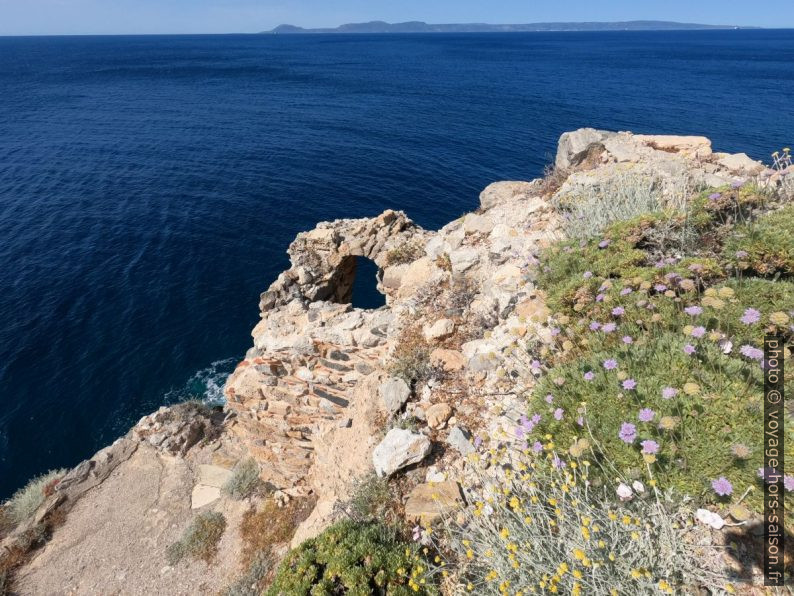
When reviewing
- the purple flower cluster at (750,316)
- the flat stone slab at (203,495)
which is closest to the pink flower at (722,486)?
the purple flower cluster at (750,316)

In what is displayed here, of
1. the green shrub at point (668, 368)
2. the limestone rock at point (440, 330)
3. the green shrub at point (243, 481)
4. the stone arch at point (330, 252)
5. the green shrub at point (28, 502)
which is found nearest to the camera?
the green shrub at point (668, 368)

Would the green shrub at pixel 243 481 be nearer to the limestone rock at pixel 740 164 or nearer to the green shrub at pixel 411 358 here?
the green shrub at pixel 411 358

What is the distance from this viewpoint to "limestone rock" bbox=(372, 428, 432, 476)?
7320 millimetres

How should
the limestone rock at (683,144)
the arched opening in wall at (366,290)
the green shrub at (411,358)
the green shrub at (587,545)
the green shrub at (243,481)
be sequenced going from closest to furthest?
the green shrub at (587,545), the green shrub at (411,358), the limestone rock at (683,144), the green shrub at (243,481), the arched opening in wall at (366,290)

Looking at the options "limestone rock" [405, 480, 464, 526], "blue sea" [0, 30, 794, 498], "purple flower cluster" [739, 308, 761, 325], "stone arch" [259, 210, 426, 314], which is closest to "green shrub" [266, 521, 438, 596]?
"limestone rock" [405, 480, 464, 526]

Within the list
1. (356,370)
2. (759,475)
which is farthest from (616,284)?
(356,370)

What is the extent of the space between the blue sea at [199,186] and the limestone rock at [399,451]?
1774cm

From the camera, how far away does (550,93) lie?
83.9 m

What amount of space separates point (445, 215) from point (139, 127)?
5568 centimetres

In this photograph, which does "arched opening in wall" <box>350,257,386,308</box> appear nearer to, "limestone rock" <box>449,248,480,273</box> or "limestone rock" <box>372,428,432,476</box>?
"limestone rock" <box>449,248,480,273</box>

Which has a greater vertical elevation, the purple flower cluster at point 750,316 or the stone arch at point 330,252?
the purple flower cluster at point 750,316

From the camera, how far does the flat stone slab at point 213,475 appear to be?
50.6 feet

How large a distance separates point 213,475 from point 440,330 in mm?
11468

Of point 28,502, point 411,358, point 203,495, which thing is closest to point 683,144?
point 411,358
